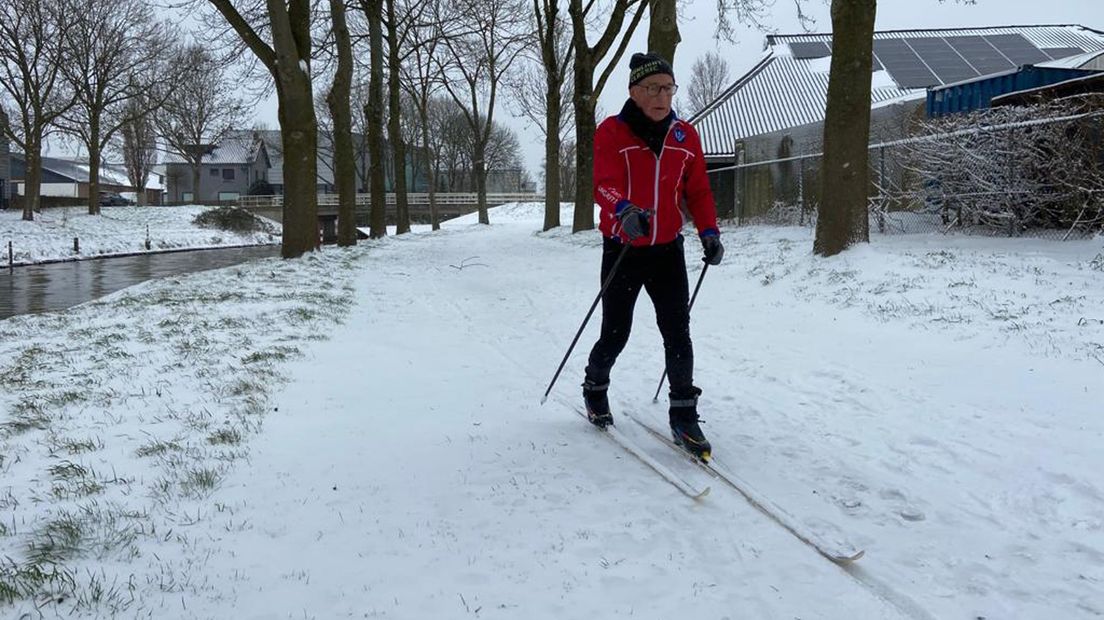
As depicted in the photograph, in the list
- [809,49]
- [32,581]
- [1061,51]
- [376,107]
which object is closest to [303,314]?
Answer: [32,581]

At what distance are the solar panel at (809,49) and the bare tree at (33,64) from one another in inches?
1232

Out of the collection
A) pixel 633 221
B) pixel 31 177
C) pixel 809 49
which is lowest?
pixel 633 221

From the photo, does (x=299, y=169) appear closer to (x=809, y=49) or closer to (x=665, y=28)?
(x=665, y=28)

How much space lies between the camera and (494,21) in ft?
100

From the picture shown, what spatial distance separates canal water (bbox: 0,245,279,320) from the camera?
14.0 meters

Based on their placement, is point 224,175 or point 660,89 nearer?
point 660,89

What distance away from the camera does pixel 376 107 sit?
2389 cm

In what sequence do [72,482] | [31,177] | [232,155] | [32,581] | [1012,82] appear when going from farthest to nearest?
[232,155] → [31,177] → [1012,82] → [72,482] → [32,581]

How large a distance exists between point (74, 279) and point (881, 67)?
27423mm

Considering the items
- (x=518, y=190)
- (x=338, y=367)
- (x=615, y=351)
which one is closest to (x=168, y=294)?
(x=338, y=367)

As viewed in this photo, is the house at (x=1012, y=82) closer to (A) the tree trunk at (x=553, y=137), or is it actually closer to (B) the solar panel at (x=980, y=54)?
(A) the tree trunk at (x=553, y=137)

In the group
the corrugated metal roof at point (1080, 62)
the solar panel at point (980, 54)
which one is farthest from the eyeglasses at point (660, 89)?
the solar panel at point (980, 54)

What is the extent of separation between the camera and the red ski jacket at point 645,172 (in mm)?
3961

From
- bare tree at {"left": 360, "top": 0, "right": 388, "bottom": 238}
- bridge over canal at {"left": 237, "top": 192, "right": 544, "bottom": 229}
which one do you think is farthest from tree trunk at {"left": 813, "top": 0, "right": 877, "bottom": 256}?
bridge over canal at {"left": 237, "top": 192, "right": 544, "bottom": 229}
